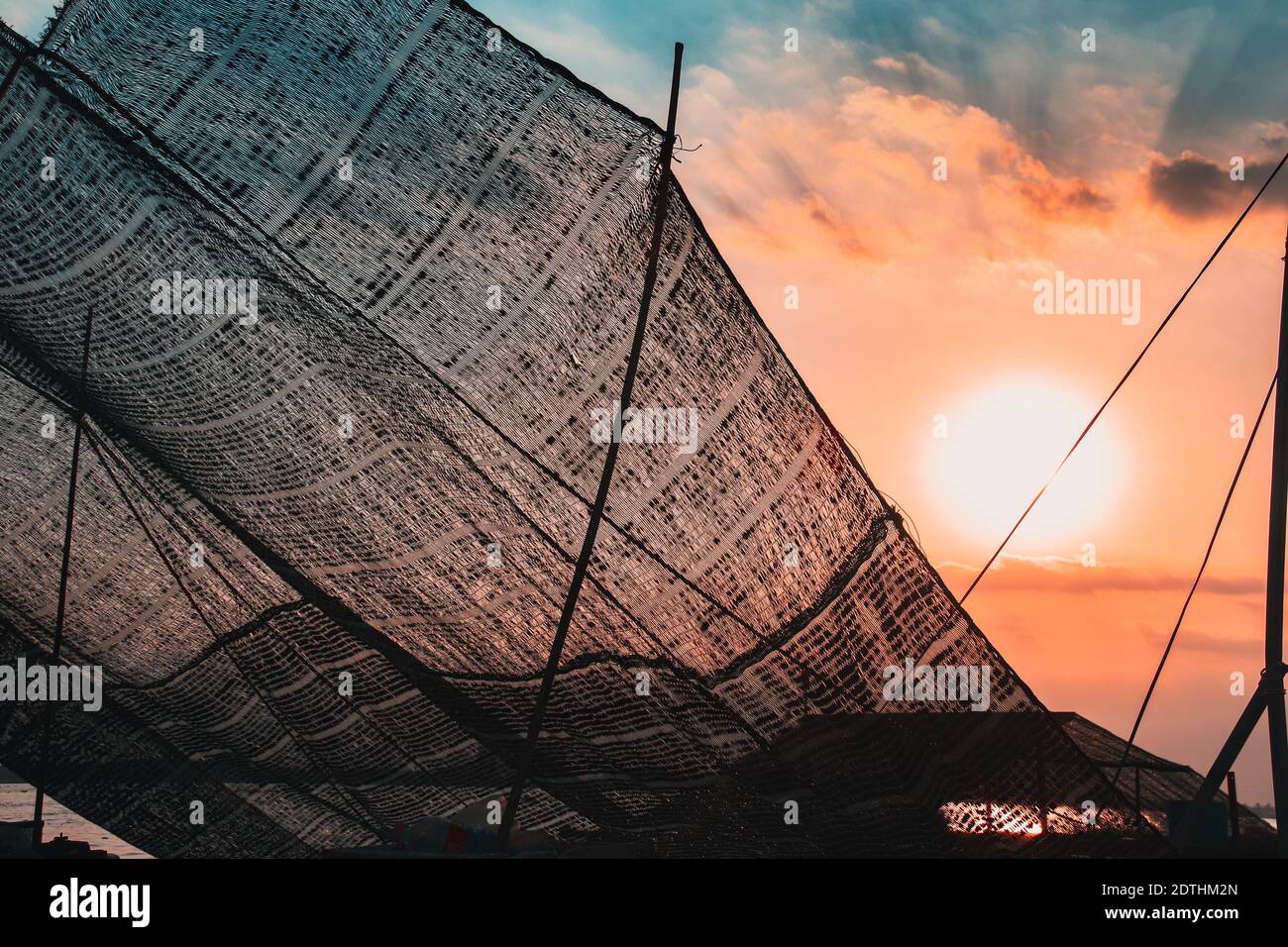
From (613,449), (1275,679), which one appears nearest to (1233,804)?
(1275,679)

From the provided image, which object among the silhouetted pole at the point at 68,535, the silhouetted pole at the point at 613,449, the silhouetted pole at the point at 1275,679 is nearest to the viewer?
the silhouetted pole at the point at 613,449

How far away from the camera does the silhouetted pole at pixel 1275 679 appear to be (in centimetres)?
955

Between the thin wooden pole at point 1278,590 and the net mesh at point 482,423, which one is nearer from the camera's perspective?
the net mesh at point 482,423

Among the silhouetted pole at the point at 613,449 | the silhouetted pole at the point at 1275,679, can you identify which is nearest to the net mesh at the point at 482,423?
the silhouetted pole at the point at 613,449

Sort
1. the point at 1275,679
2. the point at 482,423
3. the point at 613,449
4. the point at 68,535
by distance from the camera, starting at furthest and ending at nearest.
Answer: the point at 1275,679
the point at 68,535
the point at 482,423
the point at 613,449

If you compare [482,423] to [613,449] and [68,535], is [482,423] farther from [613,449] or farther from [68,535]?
[68,535]

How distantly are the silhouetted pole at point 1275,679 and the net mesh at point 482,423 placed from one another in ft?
9.04

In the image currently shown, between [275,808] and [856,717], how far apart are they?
5944mm

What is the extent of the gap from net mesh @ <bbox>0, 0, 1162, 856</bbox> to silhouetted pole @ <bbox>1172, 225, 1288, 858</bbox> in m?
2.76

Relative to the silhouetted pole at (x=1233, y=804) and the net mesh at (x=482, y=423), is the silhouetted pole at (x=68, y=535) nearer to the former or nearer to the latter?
the net mesh at (x=482, y=423)

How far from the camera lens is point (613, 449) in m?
6.45

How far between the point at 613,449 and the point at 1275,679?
228 inches

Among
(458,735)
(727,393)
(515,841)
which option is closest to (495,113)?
(727,393)

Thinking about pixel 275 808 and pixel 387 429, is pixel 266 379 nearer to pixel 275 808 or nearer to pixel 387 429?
pixel 387 429
